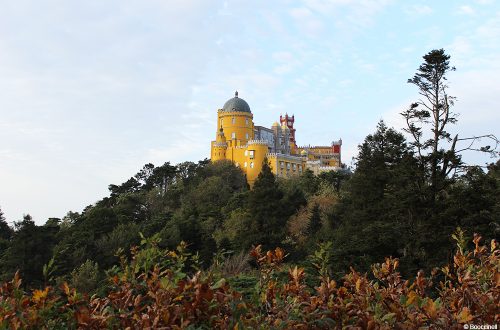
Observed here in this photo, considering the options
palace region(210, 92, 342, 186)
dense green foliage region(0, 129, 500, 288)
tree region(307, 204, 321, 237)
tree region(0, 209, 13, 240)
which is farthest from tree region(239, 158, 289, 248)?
tree region(0, 209, 13, 240)

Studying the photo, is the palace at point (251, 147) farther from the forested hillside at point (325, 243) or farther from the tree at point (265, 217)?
the tree at point (265, 217)

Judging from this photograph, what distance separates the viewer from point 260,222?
29.5 meters

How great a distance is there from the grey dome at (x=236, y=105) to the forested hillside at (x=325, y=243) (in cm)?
2292

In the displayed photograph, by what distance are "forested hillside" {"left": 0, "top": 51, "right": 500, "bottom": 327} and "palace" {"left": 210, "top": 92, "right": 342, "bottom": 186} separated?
14.2 metres

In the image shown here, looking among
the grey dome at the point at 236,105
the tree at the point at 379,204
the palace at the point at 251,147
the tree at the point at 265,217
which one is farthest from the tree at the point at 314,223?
the grey dome at the point at 236,105

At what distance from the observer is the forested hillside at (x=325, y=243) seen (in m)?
3.81

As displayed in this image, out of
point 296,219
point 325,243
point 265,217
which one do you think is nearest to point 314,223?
point 296,219

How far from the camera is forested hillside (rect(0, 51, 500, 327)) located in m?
3.81

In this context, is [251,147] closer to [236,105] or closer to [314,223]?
[236,105]

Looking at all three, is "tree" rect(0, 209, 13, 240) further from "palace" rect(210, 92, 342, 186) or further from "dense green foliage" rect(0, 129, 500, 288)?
"palace" rect(210, 92, 342, 186)

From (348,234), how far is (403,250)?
2.98 m

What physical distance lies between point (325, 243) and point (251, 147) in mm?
52826

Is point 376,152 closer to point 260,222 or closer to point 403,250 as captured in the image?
point 403,250

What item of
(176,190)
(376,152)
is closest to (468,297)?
(376,152)
